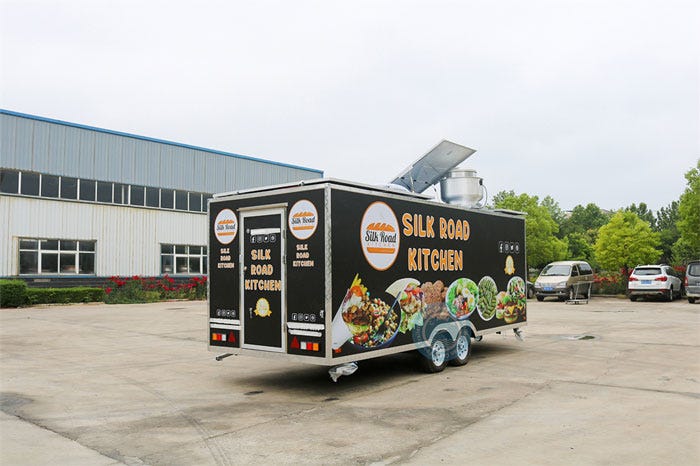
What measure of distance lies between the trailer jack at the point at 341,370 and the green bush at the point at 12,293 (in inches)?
858

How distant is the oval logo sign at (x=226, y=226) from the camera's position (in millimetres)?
8773

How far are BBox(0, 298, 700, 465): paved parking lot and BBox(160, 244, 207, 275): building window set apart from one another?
21.4 metres

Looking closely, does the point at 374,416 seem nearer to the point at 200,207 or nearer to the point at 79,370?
the point at 79,370

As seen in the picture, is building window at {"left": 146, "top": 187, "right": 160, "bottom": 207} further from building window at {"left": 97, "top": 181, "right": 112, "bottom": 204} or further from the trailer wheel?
the trailer wheel

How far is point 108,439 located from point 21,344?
8728 millimetres

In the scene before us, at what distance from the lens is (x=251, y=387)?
28.1 feet

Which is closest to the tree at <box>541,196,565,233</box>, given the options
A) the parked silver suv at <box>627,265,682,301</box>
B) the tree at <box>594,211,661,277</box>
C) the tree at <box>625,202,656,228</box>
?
the tree at <box>625,202,656,228</box>

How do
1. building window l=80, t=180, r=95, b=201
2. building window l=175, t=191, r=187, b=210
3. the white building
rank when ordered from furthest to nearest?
building window l=175, t=191, r=187, b=210, building window l=80, t=180, r=95, b=201, the white building

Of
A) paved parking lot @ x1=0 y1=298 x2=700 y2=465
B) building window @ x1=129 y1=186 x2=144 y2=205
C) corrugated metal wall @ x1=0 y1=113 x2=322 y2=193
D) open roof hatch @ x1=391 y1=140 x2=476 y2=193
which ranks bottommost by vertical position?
paved parking lot @ x1=0 y1=298 x2=700 y2=465

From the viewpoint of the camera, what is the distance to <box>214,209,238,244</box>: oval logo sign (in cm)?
877

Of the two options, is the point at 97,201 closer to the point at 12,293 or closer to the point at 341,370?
the point at 12,293

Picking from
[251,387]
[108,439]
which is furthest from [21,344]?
[108,439]

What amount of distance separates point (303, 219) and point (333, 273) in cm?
88

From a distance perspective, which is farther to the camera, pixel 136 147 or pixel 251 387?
pixel 136 147
